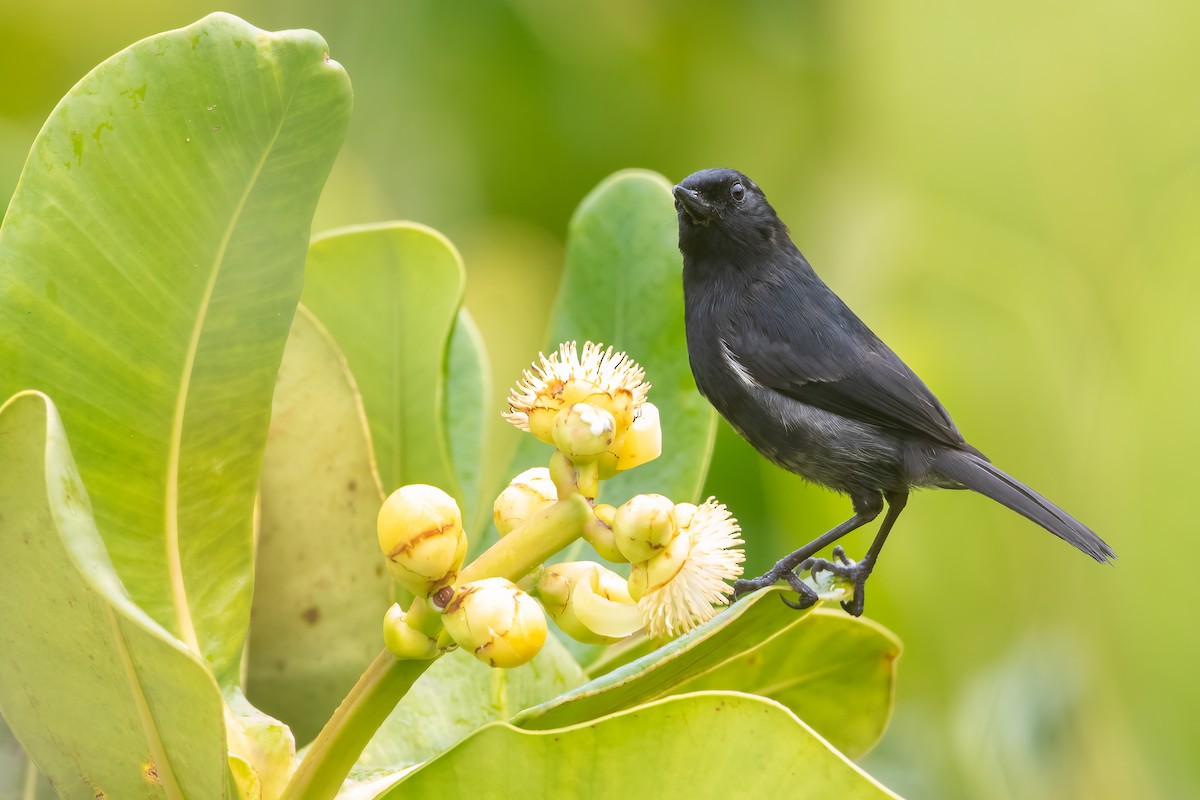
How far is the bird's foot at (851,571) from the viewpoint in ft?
6.15

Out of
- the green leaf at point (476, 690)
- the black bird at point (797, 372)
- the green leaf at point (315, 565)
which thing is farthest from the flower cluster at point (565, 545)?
the black bird at point (797, 372)

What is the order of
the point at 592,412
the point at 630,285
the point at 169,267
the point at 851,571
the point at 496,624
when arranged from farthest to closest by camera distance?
1. the point at 851,571
2. the point at 630,285
3. the point at 169,267
4. the point at 592,412
5. the point at 496,624

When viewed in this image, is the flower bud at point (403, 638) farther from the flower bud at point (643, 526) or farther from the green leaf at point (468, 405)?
the green leaf at point (468, 405)

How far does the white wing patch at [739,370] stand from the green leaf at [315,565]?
116 centimetres

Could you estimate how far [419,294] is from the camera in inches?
64.7

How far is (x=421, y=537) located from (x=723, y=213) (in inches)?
74.8

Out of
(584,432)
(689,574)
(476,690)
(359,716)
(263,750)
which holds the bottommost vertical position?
(476,690)

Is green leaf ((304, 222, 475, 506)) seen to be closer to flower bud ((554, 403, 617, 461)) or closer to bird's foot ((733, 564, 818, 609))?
bird's foot ((733, 564, 818, 609))

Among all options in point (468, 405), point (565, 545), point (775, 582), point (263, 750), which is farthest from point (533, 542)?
point (775, 582)

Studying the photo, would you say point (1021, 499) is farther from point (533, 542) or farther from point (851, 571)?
point (533, 542)

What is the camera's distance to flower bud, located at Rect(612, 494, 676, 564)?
998mm

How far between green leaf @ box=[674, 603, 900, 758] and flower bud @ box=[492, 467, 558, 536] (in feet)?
1.49

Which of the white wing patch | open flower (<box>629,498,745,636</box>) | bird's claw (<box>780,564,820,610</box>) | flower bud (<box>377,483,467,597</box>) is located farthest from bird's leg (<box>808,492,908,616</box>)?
flower bud (<box>377,483,467,597</box>)

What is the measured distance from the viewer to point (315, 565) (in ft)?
5.00
